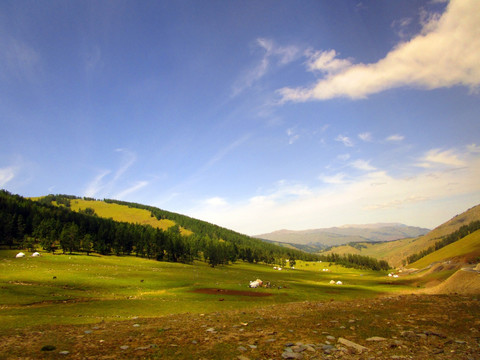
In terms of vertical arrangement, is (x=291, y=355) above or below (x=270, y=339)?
above

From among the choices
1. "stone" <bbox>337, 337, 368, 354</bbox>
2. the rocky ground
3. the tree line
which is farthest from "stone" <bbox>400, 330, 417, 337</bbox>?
the tree line

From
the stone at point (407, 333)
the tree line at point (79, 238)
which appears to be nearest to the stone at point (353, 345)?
the stone at point (407, 333)

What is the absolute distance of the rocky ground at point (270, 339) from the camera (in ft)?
38.7

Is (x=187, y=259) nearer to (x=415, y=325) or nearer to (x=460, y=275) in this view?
(x=460, y=275)

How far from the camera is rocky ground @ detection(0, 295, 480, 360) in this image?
38.7 ft

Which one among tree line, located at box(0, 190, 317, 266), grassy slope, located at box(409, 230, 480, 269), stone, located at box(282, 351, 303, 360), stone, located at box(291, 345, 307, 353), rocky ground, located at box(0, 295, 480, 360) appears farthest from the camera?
grassy slope, located at box(409, 230, 480, 269)

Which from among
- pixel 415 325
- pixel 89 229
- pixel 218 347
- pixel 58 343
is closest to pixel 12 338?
pixel 58 343

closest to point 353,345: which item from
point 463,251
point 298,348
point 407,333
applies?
point 298,348

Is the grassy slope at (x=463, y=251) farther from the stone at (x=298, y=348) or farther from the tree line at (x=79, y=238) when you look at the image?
the stone at (x=298, y=348)

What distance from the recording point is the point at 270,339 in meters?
14.4

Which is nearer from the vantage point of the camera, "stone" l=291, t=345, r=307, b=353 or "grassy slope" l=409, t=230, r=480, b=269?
"stone" l=291, t=345, r=307, b=353

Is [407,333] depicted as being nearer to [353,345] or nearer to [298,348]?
[353,345]

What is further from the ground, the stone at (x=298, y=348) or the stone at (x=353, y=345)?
the stone at (x=298, y=348)

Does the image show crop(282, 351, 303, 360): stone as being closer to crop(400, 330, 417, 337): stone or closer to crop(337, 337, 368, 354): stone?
crop(337, 337, 368, 354): stone
